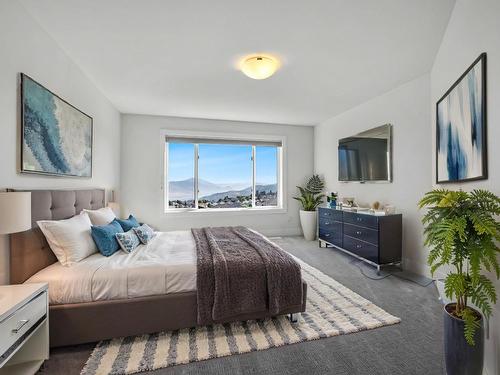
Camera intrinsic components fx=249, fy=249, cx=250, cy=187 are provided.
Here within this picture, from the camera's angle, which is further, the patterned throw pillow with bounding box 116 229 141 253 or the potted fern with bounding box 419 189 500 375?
the patterned throw pillow with bounding box 116 229 141 253

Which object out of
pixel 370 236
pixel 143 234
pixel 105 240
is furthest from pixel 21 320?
pixel 370 236

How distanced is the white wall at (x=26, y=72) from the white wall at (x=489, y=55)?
323 cm

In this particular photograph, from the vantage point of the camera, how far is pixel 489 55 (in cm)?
158

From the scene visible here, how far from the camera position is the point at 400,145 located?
3.56m

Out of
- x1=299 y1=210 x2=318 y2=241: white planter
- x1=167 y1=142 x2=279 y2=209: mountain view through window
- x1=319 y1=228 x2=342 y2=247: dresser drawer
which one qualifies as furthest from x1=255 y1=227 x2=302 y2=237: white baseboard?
x1=319 y1=228 x2=342 y2=247: dresser drawer

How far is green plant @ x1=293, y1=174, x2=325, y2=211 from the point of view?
5.32 m

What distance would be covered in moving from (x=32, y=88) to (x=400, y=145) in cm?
423

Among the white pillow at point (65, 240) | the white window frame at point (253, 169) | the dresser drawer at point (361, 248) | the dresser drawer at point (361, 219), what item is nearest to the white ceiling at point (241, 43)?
the white window frame at point (253, 169)

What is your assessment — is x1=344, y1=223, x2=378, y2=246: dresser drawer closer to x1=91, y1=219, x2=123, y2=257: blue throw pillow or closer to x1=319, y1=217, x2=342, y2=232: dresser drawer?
x1=319, y1=217, x2=342, y2=232: dresser drawer

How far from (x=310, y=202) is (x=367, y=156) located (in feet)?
5.20

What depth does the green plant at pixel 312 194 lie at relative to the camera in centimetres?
532

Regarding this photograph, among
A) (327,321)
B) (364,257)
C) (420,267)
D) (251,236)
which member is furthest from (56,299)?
(420,267)

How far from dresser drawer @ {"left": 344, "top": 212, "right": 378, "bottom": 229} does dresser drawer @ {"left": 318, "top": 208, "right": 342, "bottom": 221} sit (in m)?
0.19

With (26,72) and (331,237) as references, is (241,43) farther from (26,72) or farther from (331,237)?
(331,237)
